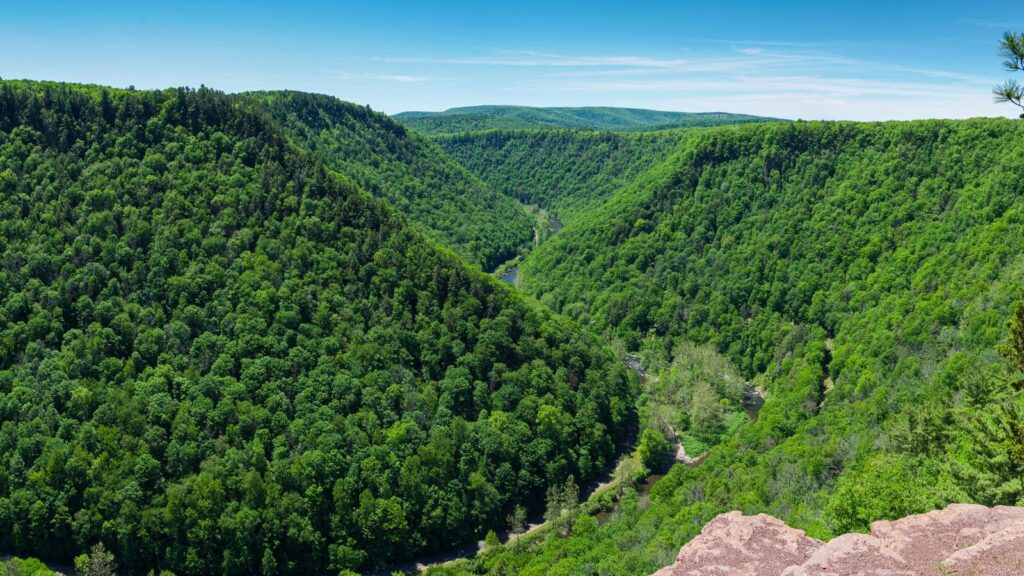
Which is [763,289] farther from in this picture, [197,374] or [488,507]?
[197,374]

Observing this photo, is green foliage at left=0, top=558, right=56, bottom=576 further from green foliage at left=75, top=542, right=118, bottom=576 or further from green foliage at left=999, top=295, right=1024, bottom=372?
green foliage at left=999, top=295, right=1024, bottom=372

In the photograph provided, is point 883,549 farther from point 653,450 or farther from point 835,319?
point 835,319

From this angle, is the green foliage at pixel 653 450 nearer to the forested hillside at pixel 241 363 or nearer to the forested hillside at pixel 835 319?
the forested hillside at pixel 241 363

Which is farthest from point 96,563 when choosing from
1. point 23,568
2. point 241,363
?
point 241,363

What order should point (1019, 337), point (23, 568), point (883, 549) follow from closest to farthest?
point (883, 549)
point (1019, 337)
point (23, 568)

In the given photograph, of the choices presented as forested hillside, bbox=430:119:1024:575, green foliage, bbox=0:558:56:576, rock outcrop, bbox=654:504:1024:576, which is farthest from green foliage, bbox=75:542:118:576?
rock outcrop, bbox=654:504:1024:576

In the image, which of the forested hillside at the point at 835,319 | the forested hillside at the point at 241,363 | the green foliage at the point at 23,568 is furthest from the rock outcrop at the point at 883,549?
the green foliage at the point at 23,568
